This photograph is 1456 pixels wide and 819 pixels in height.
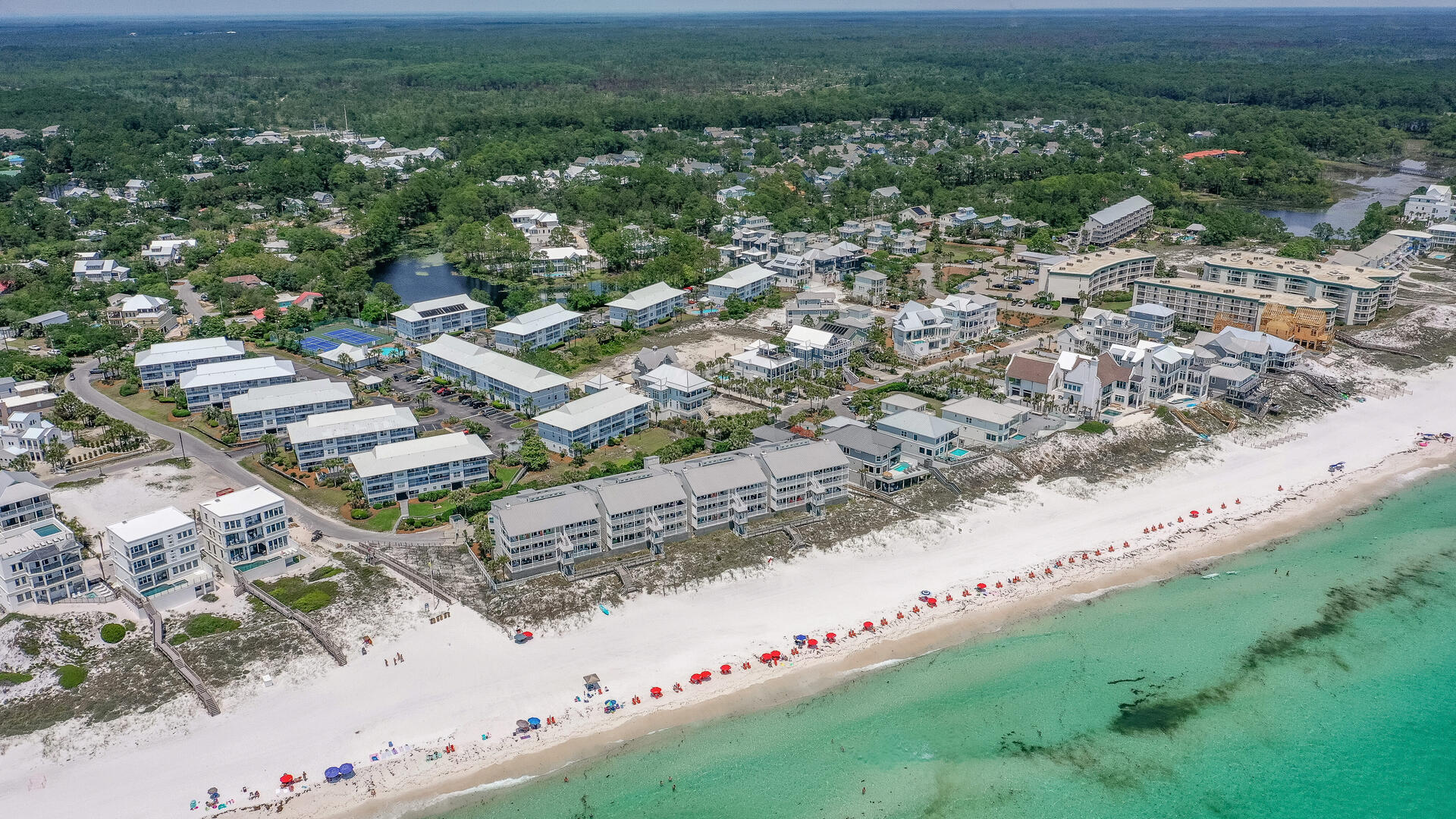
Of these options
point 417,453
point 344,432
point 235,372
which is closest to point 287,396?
point 235,372

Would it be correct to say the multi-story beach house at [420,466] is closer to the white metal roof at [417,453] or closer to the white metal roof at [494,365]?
the white metal roof at [417,453]

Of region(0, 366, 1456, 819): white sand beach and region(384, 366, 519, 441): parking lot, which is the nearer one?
region(0, 366, 1456, 819): white sand beach

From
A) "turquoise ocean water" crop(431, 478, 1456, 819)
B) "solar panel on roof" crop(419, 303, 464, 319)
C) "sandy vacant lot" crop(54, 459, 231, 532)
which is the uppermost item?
"solar panel on roof" crop(419, 303, 464, 319)

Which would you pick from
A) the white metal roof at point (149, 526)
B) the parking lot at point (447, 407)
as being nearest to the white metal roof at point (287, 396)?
the parking lot at point (447, 407)

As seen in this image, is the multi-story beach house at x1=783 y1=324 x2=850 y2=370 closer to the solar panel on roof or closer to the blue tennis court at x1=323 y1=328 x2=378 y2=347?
the solar panel on roof

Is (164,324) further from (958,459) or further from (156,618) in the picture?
(958,459)

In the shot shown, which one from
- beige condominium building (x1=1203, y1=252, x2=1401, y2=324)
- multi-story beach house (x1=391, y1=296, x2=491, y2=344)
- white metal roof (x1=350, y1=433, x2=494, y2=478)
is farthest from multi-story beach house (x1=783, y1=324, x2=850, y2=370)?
beige condominium building (x1=1203, y1=252, x2=1401, y2=324)
